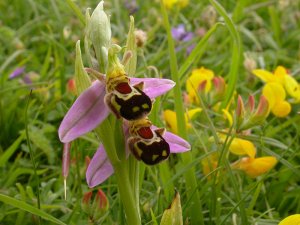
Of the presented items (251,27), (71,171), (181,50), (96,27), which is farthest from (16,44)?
(96,27)

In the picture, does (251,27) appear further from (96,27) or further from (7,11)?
(96,27)

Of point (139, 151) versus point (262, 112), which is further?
point (262, 112)

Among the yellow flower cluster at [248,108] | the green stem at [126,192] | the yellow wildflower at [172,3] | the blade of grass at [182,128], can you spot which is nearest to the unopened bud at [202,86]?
the yellow flower cluster at [248,108]

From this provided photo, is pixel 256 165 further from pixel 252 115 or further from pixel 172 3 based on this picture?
pixel 172 3

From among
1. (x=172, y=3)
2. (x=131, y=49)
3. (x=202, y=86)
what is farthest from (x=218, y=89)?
(x=172, y=3)

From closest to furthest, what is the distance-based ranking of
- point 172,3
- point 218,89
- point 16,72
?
1. point 218,89
2. point 16,72
3. point 172,3

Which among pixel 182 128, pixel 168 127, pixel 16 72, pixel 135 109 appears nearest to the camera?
pixel 135 109
